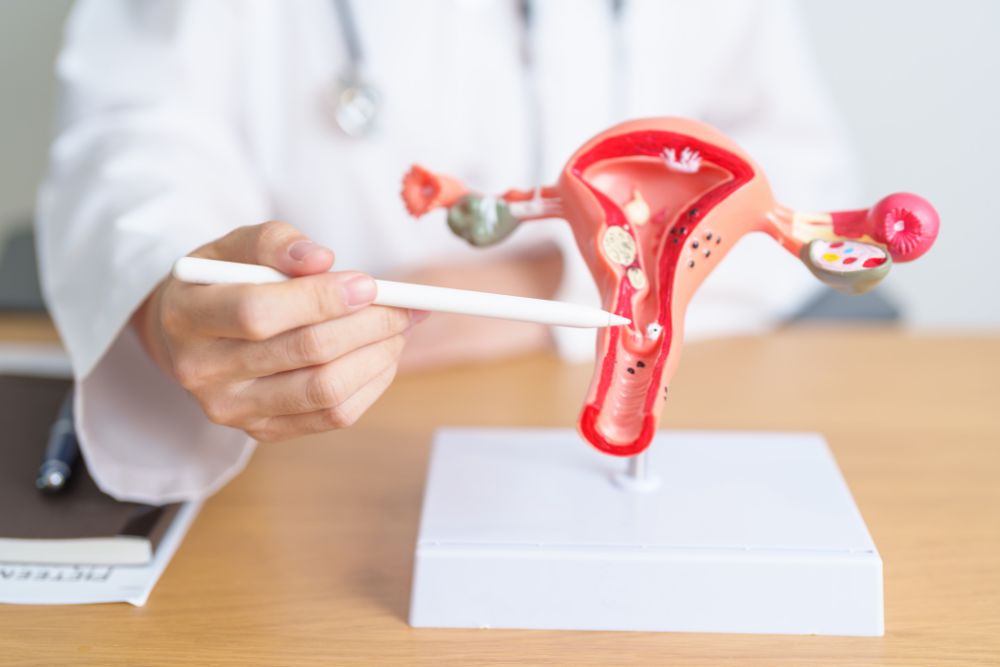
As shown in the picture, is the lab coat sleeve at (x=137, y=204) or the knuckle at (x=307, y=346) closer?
the knuckle at (x=307, y=346)

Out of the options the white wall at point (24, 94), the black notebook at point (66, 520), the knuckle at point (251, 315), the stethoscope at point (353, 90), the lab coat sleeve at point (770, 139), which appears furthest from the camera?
the white wall at point (24, 94)

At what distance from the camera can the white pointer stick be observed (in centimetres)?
41

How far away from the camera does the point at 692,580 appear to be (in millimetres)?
458

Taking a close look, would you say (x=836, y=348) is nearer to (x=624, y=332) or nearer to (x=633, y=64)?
(x=633, y=64)

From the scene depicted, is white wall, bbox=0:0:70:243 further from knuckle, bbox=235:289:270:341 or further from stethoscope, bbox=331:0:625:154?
knuckle, bbox=235:289:270:341

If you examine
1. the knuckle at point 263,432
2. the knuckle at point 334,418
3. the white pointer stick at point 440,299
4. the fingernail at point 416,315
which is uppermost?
the white pointer stick at point 440,299

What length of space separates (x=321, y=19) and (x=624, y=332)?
431 mm

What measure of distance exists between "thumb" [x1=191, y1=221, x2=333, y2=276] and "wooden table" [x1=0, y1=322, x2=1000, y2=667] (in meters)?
0.18

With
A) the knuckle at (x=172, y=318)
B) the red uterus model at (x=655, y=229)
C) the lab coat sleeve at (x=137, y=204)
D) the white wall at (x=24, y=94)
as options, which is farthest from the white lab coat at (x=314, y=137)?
the white wall at (x=24, y=94)

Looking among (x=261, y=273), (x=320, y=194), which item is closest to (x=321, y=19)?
(x=320, y=194)

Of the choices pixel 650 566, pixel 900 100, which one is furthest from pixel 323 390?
pixel 900 100

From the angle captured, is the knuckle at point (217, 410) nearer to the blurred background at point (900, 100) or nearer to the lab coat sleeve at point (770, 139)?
the lab coat sleeve at point (770, 139)

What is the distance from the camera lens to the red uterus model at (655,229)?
44cm

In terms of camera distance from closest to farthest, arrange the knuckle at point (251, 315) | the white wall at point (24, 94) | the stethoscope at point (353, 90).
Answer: the knuckle at point (251, 315)
the stethoscope at point (353, 90)
the white wall at point (24, 94)
